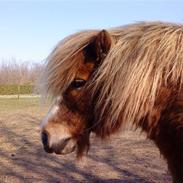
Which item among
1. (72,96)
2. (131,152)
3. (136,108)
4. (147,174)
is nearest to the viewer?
(136,108)

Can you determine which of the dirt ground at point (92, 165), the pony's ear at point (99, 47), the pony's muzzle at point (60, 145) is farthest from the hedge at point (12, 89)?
the pony's ear at point (99, 47)

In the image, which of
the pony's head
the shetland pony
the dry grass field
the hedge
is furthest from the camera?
the hedge

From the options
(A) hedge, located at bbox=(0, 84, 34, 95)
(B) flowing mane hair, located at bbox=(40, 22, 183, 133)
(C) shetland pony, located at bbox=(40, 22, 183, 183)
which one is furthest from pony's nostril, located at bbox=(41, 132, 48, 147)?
(A) hedge, located at bbox=(0, 84, 34, 95)

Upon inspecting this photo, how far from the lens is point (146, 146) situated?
9367 mm

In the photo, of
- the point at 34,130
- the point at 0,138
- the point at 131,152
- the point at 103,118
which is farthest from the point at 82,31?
the point at 34,130

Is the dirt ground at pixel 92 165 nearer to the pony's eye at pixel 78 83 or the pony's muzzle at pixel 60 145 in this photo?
the pony's muzzle at pixel 60 145

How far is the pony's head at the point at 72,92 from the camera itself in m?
2.40

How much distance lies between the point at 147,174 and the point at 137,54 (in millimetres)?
4868

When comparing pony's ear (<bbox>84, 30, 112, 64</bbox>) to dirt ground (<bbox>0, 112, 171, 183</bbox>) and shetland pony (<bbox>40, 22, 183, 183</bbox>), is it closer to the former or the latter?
shetland pony (<bbox>40, 22, 183, 183</bbox>)

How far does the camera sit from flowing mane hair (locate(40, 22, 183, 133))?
2.22m

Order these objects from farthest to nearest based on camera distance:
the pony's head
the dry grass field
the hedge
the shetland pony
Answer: the hedge
the dry grass field
the pony's head
the shetland pony

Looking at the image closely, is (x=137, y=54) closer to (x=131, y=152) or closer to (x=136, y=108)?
(x=136, y=108)

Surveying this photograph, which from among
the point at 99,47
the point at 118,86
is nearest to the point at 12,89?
the point at 99,47

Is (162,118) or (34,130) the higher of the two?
(162,118)
